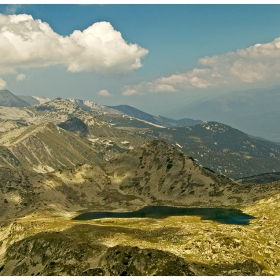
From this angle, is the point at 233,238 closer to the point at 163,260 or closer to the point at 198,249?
the point at 198,249

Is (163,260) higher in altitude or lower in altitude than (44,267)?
higher

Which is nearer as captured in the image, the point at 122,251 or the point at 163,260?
the point at 163,260

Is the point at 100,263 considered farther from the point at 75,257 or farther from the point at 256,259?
the point at 256,259

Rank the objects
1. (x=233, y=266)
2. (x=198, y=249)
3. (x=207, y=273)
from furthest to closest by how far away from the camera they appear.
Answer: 1. (x=198, y=249)
2. (x=233, y=266)
3. (x=207, y=273)

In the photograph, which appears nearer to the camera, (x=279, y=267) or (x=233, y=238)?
(x=279, y=267)

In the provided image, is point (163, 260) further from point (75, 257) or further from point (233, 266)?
point (75, 257)

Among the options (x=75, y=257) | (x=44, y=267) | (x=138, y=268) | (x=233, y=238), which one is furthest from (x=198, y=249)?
(x=44, y=267)

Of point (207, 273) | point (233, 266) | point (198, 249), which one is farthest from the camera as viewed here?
point (198, 249)

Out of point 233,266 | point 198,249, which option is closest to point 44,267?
point 198,249
